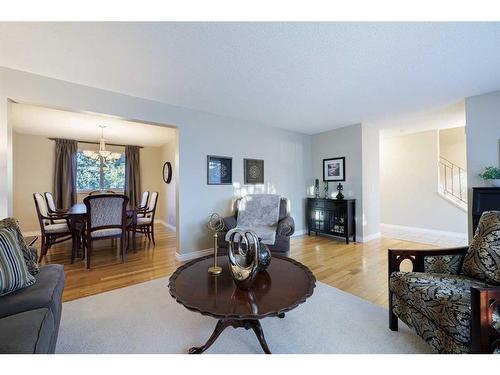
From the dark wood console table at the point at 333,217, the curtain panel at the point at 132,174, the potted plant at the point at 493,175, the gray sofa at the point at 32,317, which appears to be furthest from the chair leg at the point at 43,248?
the potted plant at the point at 493,175

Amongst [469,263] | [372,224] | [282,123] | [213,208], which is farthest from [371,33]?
[372,224]

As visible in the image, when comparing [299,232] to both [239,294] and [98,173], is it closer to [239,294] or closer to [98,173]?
[239,294]

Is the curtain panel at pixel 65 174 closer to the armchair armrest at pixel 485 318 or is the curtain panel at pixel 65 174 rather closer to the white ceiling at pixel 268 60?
the white ceiling at pixel 268 60

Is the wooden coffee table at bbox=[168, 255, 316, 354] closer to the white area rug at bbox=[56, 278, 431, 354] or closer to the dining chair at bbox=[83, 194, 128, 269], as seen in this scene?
the white area rug at bbox=[56, 278, 431, 354]

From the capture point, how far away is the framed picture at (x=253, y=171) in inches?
159

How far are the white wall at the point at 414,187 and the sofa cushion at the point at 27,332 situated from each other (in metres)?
6.43

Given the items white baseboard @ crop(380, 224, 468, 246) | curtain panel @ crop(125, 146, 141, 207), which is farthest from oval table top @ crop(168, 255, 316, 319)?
curtain panel @ crop(125, 146, 141, 207)

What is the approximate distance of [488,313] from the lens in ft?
3.25

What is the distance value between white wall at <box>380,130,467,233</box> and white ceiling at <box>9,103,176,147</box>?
221 inches

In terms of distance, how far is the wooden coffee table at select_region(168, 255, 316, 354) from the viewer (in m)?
1.10
